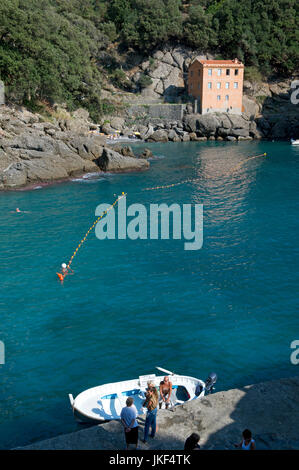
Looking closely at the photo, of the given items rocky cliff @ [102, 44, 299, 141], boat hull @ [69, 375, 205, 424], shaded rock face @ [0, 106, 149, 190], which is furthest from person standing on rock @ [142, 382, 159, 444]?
rocky cliff @ [102, 44, 299, 141]

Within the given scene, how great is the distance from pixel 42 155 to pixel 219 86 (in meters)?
57.4

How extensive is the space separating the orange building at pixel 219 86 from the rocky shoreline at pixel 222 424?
86.5 metres

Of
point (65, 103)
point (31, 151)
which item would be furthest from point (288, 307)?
point (65, 103)

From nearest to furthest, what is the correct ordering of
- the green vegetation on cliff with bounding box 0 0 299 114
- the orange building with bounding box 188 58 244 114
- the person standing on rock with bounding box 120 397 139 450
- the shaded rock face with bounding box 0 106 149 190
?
the person standing on rock with bounding box 120 397 139 450
the shaded rock face with bounding box 0 106 149 190
the orange building with bounding box 188 58 244 114
the green vegetation on cliff with bounding box 0 0 299 114

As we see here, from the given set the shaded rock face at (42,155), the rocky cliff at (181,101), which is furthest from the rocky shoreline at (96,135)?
the rocky cliff at (181,101)

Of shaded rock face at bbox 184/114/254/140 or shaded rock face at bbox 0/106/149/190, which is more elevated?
shaded rock face at bbox 184/114/254/140

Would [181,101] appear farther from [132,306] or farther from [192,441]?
[192,441]

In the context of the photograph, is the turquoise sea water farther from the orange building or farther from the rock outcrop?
the orange building

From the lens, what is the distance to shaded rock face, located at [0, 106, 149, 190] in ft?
149

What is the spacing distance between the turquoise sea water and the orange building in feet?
197

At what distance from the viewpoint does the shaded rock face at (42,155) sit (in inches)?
1794

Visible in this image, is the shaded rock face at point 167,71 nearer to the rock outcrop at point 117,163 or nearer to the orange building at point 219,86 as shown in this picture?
the orange building at point 219,86

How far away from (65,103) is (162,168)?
104 feet
